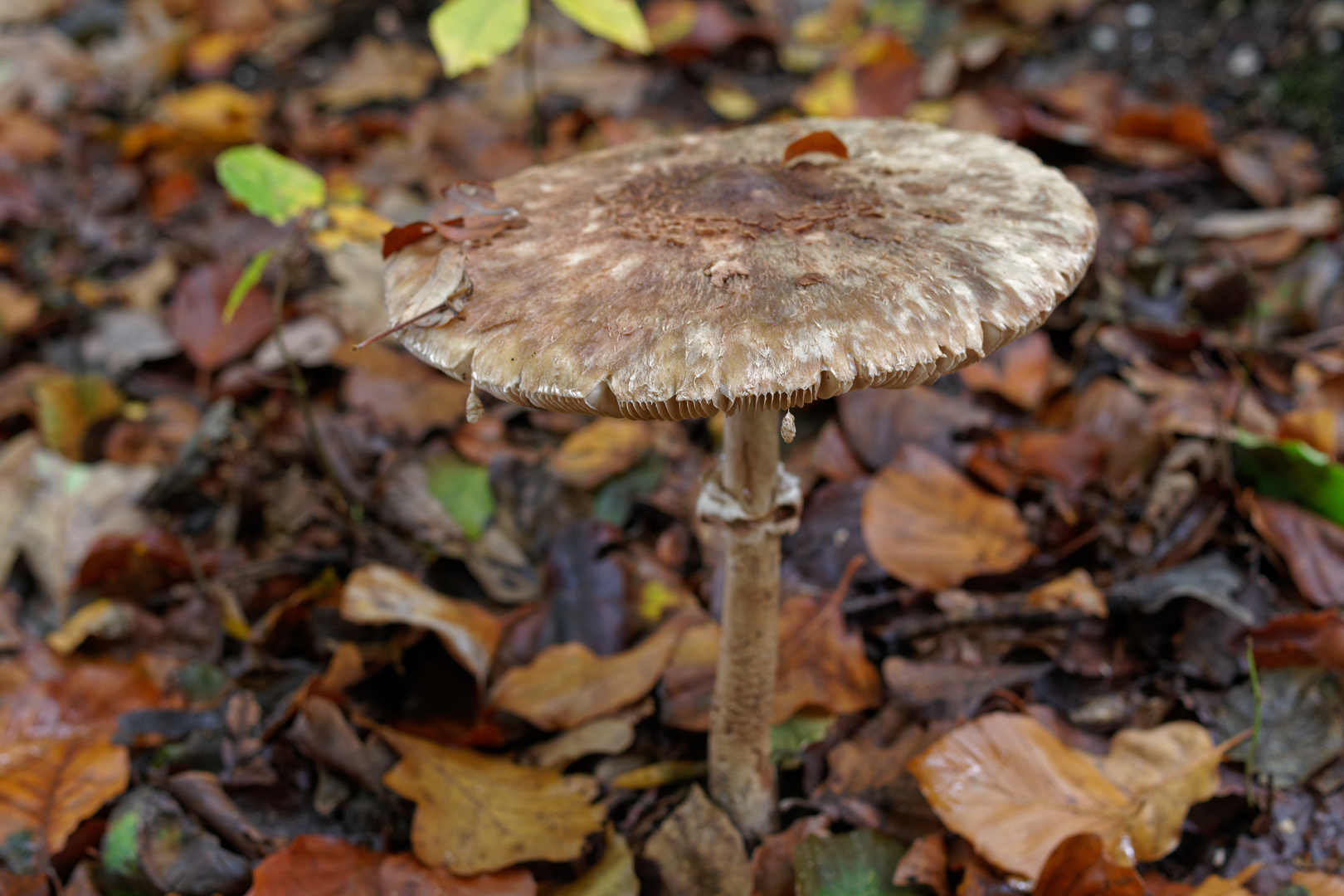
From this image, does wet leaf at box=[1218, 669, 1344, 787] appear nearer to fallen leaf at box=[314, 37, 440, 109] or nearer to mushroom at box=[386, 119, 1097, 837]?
mushroom at box=[386, 119, 1097, 837]

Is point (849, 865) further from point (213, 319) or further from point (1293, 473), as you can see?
point (213, 319)

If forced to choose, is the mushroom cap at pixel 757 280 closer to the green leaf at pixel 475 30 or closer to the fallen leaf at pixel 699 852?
the green leaf at pixel 475 30

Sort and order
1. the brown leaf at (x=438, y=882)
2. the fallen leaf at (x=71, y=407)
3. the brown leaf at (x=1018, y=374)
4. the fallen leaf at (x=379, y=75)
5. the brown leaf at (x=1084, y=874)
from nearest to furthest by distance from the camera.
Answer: the brown leaf at (x=1084, y=874) → the brown leaf at (x=438, y=882) → the brown leaf at (x=1018, y=374) → the fallen leaf at (x=71, y=407) → the fallen leaf at (x=379, y=75)

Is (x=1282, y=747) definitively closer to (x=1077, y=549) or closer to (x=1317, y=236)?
(x=1077, y=549)

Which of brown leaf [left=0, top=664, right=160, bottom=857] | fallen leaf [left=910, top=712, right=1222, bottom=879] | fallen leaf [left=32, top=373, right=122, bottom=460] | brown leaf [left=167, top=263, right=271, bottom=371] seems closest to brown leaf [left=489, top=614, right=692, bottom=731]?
fallen leaf [left=910, top=712, right=1222, bottom=879]

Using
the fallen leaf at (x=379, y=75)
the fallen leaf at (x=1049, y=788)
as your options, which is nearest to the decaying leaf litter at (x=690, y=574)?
the fallen leaf at (x=1049, y=788)
